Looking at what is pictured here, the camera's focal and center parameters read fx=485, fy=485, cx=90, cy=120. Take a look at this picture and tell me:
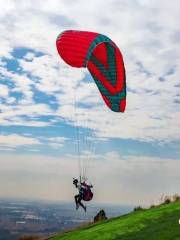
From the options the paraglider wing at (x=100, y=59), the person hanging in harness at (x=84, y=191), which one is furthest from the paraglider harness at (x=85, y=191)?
the paraglider wing at (x=100, y=59)

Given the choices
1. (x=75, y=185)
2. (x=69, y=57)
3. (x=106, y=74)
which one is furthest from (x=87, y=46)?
(x=75, y=185)

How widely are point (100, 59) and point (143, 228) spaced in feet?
36.3

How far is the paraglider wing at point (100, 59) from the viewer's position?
27.7 m

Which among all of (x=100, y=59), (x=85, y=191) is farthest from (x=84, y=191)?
(x=100, y=59)

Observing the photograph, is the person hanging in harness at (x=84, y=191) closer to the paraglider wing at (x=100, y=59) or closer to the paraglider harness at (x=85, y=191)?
the paraglider harness at (x=85, y=191)

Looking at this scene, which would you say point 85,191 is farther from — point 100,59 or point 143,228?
point 100,59

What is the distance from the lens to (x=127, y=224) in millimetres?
26109

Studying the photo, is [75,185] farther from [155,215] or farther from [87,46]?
[87,46]

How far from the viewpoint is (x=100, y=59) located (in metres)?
30.5

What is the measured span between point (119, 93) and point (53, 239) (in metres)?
9.55

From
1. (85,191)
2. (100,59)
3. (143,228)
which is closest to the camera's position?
(143,228)

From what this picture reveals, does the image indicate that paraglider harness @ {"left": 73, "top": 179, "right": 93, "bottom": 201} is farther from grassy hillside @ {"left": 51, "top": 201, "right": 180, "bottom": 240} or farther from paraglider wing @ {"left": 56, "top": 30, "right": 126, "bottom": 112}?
paraglider wing @ {"left": 56, "top": 30, "right": 126, "bottom": 112}

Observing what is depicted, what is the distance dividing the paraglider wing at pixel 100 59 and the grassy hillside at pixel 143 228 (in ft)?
20.8

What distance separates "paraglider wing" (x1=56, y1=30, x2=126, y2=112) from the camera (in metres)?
27.7
